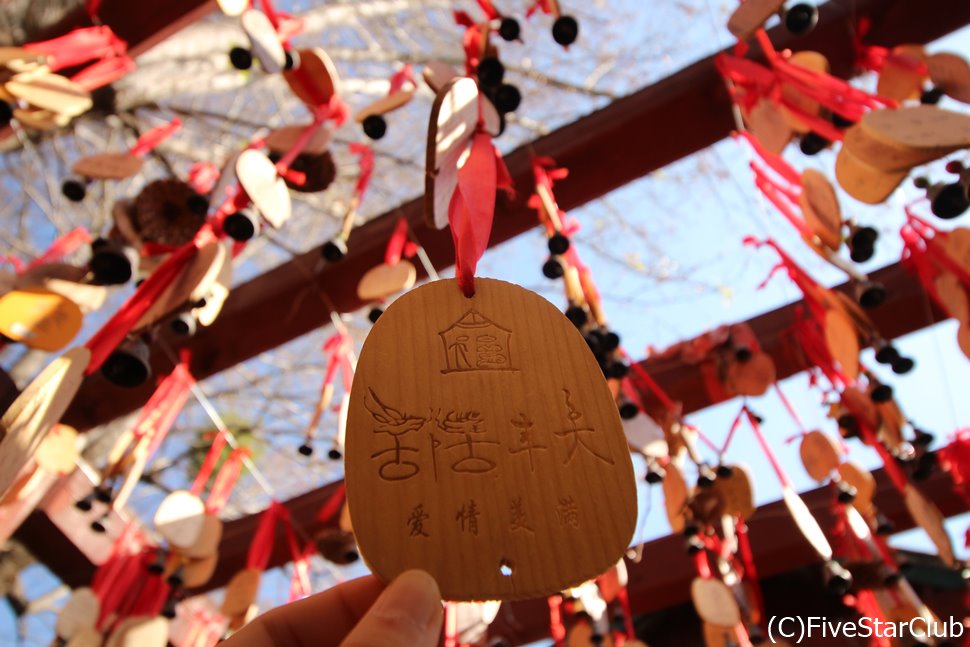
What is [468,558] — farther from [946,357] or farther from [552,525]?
[946,357]

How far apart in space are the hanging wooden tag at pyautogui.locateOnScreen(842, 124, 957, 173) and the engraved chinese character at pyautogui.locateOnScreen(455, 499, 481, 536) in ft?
2.14

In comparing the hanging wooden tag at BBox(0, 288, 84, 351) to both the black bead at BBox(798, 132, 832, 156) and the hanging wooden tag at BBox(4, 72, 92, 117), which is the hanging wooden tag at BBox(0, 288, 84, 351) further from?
the black bead at BBox(798, 132, 832, 156)

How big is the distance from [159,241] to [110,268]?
0.30 metres

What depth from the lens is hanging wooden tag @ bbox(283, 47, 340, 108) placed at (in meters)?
1.15

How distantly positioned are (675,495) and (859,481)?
0.45 meters

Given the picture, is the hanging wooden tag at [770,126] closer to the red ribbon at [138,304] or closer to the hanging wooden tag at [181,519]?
the red ribbon at [138,304]

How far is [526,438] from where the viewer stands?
1.60 ft

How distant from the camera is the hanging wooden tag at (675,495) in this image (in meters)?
1.42

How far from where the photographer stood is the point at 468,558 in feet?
1.44

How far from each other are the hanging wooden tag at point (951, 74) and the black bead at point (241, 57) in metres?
1.12

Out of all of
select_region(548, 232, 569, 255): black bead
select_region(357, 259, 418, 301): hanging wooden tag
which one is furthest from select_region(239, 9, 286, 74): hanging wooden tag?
select_region(548, 232, 569, 255): black bead

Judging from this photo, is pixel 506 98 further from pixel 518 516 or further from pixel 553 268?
pixel 518 516

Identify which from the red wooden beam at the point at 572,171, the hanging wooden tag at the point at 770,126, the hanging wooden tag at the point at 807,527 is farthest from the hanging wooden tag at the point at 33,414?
the hanging wooden tag at the point at 807,527

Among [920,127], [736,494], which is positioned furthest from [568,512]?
[736,494]
